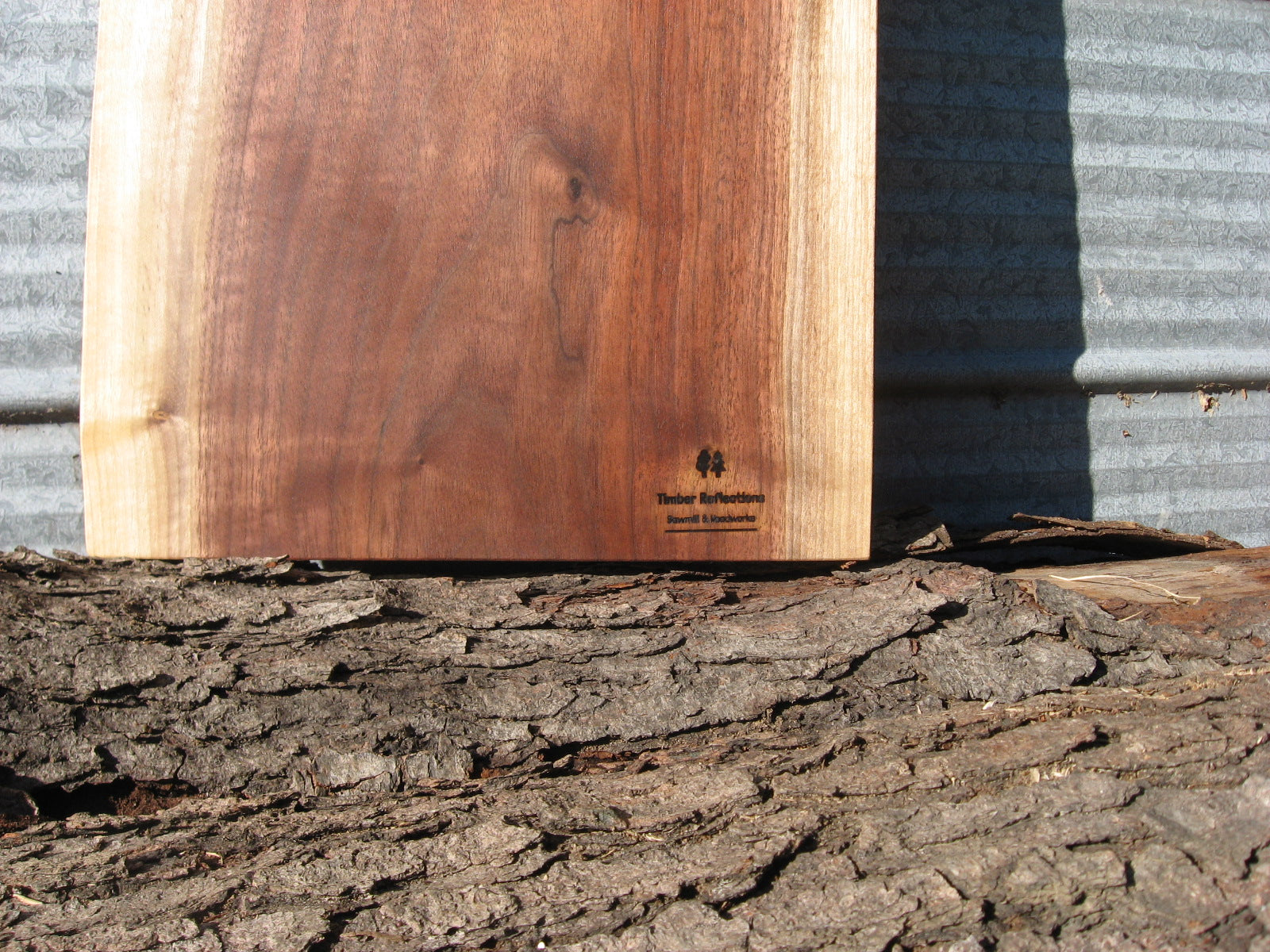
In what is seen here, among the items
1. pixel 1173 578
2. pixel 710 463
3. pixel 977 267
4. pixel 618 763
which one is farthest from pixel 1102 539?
pixel 618 763

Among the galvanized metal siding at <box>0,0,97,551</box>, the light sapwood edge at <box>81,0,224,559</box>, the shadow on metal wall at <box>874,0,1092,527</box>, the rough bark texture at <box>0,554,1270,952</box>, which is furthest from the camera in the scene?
the shadow on metal wall at <box>874,0,1092,527</box>

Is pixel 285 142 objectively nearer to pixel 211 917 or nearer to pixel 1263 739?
pixel 211 917

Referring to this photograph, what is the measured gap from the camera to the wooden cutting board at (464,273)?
993 mm

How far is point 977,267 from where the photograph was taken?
58.8 inches

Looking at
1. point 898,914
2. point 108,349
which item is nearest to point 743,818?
point 898,914

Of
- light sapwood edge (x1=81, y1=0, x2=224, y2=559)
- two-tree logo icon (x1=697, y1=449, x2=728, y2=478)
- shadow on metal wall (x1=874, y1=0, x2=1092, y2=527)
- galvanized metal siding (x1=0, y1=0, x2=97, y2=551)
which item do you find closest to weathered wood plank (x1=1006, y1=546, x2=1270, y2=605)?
shadow on metal wall (x1=874, y1=0, x2=1092, y2=527)

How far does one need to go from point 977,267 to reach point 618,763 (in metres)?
1.10

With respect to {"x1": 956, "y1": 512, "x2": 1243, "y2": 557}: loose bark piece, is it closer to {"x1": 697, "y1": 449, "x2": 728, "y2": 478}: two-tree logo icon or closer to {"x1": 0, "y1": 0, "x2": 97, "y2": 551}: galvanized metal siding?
{"x1": 697, "y1": 449, "x2": 728, "y2": 478}: two-tree logo icon

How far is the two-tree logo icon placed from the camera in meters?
1.03

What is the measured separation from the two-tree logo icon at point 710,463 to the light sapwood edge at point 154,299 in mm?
600

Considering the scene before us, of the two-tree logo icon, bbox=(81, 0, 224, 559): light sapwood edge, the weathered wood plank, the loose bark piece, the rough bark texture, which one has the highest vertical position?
bbox=(81, 0, 224, 559): light sapwood edge

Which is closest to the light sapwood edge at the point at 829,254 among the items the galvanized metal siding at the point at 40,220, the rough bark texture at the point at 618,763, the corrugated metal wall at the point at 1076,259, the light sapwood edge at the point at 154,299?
the rough bark texture at the point at 618,763

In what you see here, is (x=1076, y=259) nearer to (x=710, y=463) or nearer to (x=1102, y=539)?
(x=1102, y=539)

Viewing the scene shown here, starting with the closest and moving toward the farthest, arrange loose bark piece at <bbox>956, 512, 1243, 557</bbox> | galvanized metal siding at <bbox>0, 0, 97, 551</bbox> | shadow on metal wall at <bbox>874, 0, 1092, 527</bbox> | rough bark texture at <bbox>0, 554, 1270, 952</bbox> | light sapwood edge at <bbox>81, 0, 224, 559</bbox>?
rough bark texture at <bbox>0, 554, 1270, 952</bbox>, light sapwood edge at <bbox>81, 0, 224, 559</bbox>, loose bark piece at <bbox>956, 512, 1243, 557</bbox>, galvanized metal siding at <bbox>0, 0, 97, 551</bbox>, shadow on metal wall at <bbox>874, 0, 1092, 527</bbox>
